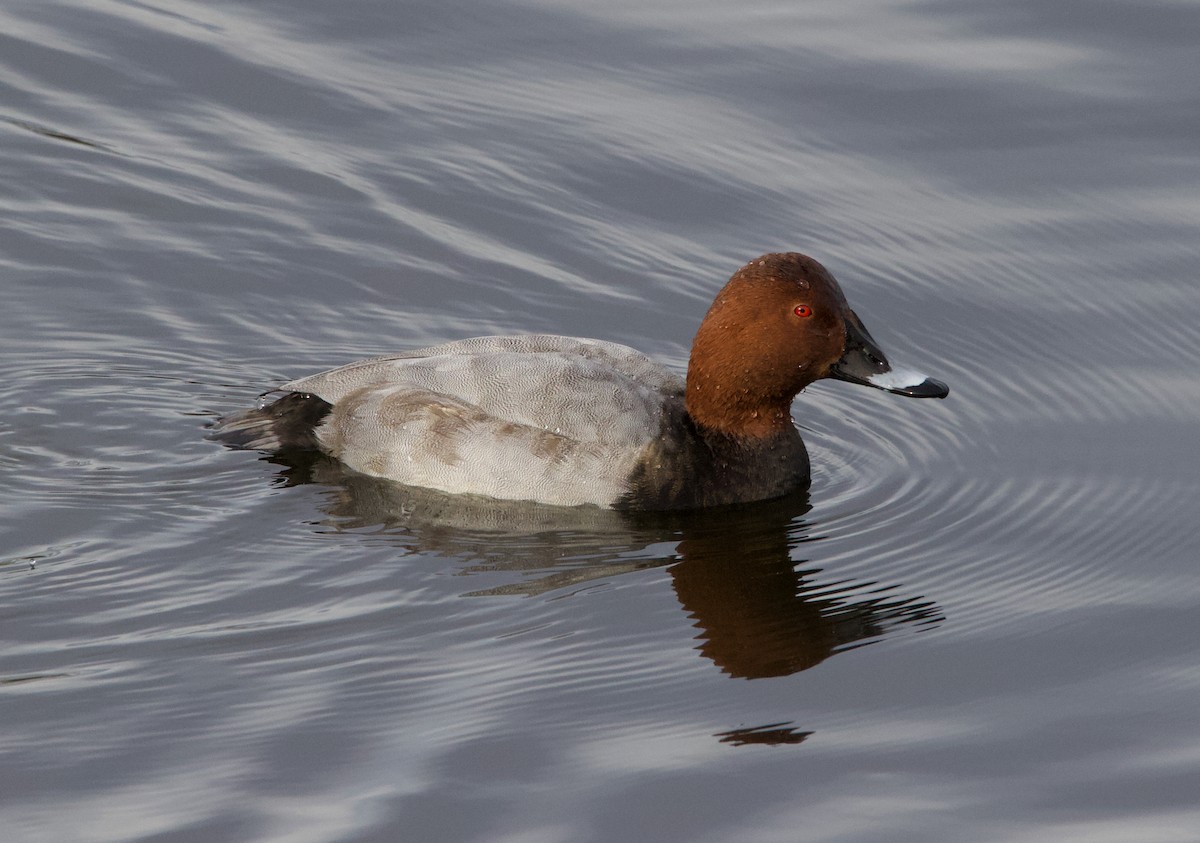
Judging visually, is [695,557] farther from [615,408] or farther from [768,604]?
[615,408]

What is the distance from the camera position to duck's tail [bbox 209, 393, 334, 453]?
8523 mm

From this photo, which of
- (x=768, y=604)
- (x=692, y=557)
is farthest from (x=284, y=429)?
(x=768, y=604)

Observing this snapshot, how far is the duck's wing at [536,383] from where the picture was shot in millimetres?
8016

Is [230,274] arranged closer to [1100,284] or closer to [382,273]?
[382,273]

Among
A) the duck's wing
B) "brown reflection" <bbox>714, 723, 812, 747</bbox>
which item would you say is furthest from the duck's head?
Result: "brown reflection" <bbox>714, 723, 812, 747</bbox>

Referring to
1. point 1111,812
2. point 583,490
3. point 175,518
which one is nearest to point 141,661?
point 175,518

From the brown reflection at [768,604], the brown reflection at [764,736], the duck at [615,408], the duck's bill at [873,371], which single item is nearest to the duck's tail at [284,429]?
the duck at [615,408]

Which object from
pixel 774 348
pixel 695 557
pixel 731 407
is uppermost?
pixel 774 348

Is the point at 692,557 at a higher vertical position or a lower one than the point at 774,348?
lower

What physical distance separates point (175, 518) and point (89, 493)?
47cm

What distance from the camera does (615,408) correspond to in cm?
804

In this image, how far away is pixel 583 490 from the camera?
8.02m

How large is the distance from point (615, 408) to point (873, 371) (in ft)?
3.98

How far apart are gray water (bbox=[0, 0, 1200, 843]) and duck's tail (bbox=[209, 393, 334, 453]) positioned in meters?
0.15
